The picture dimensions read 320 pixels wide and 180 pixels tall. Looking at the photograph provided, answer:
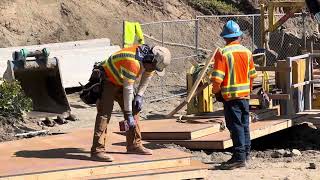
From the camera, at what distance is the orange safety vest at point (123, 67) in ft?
27.7

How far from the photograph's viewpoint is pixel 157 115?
53.1 ft

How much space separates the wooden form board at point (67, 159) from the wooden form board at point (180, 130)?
2.90 ft

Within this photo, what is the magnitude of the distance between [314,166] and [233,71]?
1785 mm

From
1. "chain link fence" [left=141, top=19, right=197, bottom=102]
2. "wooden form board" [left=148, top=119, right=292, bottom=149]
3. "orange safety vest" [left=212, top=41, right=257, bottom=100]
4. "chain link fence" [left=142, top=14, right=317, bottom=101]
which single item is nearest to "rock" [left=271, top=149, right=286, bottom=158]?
"wooden form board" [left=148, top=119, right=292, bottom=149]

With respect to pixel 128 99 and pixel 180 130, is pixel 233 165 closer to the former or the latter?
pixel 180 130

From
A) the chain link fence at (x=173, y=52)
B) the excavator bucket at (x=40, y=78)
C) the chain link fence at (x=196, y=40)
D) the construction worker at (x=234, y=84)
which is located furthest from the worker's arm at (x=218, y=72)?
the chain link fence at (x=196, y=40)

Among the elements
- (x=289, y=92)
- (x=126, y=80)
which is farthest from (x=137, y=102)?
(x=289, y=92)

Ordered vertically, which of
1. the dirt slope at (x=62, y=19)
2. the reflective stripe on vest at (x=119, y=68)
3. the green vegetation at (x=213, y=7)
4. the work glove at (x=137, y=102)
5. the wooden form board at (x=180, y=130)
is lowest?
the wooden form board at (x=180, y=130)

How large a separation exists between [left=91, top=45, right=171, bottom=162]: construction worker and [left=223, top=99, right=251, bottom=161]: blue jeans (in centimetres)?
153

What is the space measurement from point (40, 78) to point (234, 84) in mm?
7158

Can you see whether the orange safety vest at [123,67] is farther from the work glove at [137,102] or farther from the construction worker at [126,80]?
the work glove at [137,102]

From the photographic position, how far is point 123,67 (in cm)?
851

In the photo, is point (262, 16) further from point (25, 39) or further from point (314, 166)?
point (314, 166)

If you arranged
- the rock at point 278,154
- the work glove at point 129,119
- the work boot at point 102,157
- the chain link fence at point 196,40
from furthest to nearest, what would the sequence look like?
the chain link fence at point 196,40 < the rock at point 278,154 < the work boot at point 102,157 < the work glove at point 129,119
